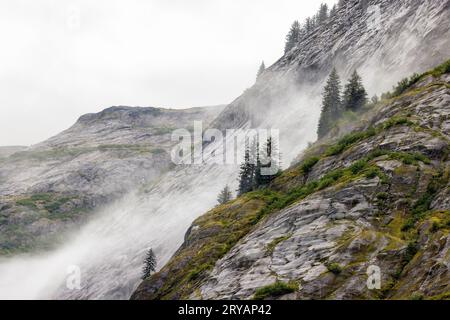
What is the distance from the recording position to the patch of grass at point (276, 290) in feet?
113

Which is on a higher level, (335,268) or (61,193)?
(61,193)

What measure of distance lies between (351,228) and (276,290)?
26.6 ft

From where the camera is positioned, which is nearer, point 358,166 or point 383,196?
point 383,196

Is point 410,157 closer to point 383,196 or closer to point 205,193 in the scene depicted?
point 383,196

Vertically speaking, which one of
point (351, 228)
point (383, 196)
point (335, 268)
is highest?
point (383, 196)

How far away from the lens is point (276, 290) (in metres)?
34.7

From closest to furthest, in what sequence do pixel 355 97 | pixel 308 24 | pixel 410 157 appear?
pixel 410 157 → pixel 355 97 → pixel 308 24

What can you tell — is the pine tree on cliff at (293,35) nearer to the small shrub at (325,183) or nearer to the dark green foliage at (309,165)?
the dark green foliage at (309,165)

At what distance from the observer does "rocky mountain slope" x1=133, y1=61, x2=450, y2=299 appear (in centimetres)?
3316

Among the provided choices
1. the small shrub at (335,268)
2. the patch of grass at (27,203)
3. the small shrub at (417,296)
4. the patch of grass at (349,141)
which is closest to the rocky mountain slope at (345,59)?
the patch of grass at (349,141)

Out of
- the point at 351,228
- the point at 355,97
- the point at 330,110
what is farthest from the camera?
the point at 330,110

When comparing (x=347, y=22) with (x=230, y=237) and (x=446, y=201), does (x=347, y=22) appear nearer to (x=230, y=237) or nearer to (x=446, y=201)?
(x=230, y=237)

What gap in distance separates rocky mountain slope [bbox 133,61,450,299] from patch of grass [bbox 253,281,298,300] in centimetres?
7

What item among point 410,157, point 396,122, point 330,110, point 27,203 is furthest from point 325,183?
Answer: point 27,203
